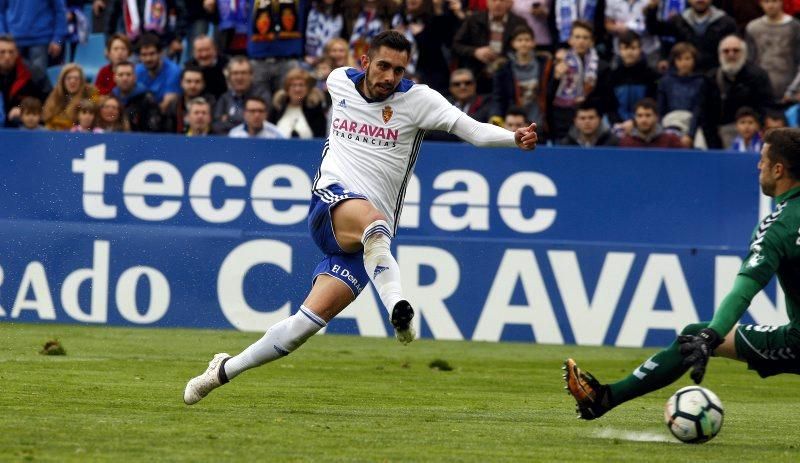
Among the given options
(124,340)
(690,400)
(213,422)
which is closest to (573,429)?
(690,400)

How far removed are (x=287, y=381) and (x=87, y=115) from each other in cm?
653

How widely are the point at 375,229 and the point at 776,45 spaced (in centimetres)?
923

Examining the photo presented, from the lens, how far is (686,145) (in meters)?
16.0

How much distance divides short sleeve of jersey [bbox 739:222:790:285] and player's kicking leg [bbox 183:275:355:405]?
246cm

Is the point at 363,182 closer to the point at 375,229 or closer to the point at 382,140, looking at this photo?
the point at 382,140

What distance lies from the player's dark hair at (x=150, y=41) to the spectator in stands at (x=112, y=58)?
0.59 ft

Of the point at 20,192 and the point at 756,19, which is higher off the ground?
the point at 756,19

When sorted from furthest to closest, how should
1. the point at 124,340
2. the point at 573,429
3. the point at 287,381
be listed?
1. the point at 124,340
2. the point at 287,381
3. the point at 573,429

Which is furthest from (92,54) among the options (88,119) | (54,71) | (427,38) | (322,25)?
(427,38)

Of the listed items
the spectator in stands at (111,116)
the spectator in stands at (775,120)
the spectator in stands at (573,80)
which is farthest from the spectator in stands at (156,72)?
the spectator in stands at (775,120)

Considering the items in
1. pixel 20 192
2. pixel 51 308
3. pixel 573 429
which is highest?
pixel 573 429

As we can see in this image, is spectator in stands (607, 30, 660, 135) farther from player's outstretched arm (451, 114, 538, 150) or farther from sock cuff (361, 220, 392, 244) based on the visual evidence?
sock cuff (361, 220, 392, 244)

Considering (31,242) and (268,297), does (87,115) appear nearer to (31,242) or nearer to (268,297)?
(31,242)

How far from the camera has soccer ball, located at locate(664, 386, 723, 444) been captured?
25.9 feet
